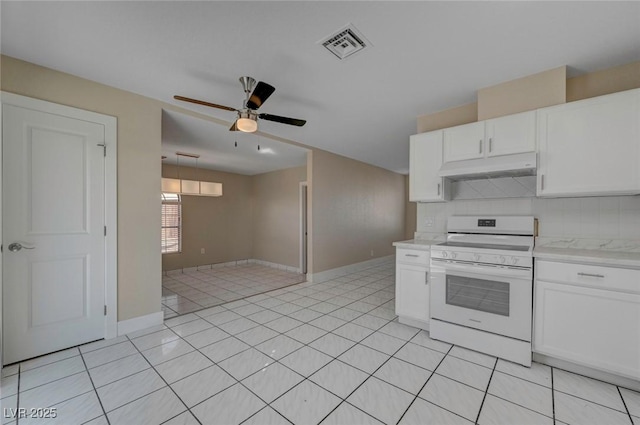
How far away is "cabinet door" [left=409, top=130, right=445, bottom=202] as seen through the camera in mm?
2969

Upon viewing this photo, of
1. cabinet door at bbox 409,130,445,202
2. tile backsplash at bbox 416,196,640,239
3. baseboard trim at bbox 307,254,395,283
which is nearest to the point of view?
tile backsplash at bbox 416,196,640,239

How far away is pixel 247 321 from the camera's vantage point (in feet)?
10.1

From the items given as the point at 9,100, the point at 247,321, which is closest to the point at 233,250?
the point at 247,321

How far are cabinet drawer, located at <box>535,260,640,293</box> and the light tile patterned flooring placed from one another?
0.75 metres

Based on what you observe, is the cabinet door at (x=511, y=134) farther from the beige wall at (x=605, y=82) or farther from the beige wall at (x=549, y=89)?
the beige wall at (x=605, y=82)

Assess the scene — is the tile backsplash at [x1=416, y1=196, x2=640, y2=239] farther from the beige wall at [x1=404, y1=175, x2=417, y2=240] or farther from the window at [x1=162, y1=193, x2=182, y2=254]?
the window at [x1=162, y1=193, x2=182, y2=254]

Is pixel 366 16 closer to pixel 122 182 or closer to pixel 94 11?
pixel 94 11

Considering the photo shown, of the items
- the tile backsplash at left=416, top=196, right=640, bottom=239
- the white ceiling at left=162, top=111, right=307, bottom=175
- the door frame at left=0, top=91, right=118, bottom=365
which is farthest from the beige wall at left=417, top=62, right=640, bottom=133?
the door frame at left=0, top=91, right=118, bottom=365

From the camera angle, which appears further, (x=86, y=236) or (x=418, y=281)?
(x=418, y=281)

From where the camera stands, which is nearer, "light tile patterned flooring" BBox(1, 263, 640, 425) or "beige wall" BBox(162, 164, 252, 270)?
"light tile patterned flooring" BBox(1, 263, 640, 425)

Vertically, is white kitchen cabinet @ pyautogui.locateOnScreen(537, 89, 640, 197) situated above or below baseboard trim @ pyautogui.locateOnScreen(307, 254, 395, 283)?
above

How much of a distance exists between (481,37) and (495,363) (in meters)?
2.65

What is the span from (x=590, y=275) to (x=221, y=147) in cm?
494

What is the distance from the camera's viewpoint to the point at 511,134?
97.8 inches
